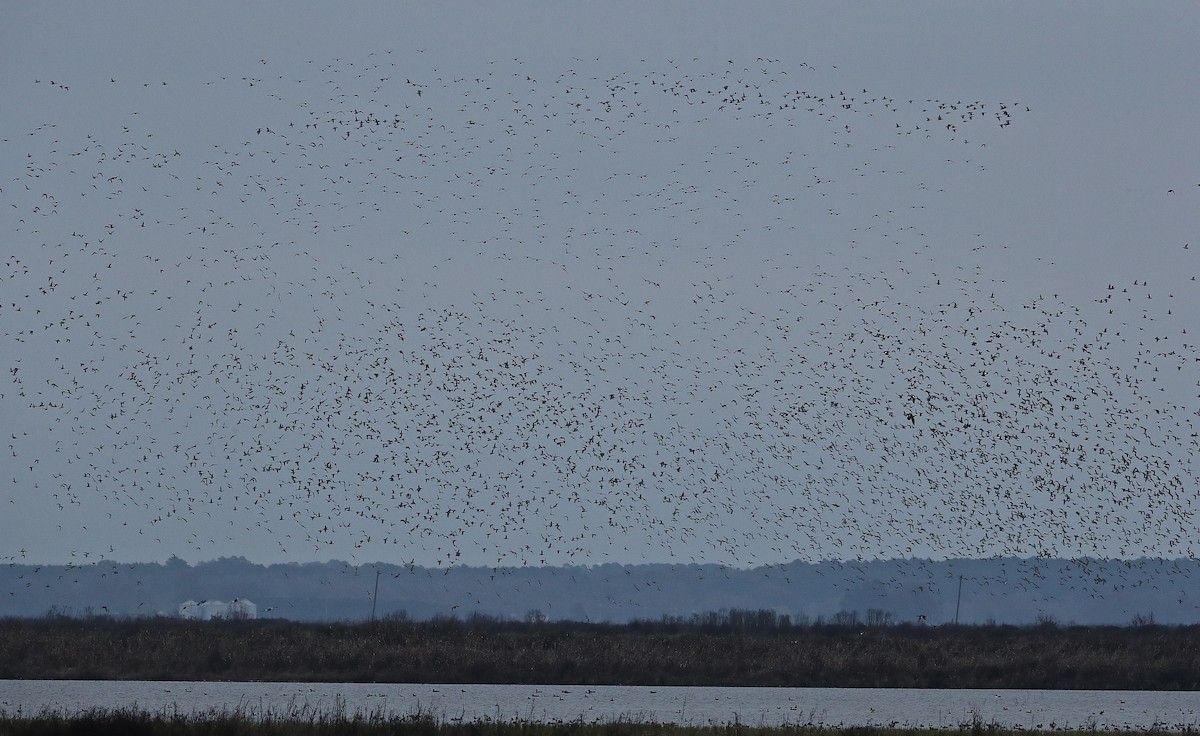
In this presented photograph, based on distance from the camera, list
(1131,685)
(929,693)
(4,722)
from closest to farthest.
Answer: (4,722)
(929,693)
(1131,685)

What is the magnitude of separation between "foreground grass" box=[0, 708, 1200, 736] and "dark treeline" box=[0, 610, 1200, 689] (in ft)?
117

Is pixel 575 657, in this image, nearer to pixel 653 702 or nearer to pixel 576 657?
pixel 576 657

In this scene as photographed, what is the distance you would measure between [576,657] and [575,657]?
0.26 ft

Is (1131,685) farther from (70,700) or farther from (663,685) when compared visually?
(70,700)

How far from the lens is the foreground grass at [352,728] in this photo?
1314 inches

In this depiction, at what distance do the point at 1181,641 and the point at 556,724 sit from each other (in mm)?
52638

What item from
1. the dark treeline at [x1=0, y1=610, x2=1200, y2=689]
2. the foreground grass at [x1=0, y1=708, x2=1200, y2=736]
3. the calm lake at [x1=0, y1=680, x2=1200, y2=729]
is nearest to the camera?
the foreground grass at [x1=0, y1=708, x2=1200, y2=736]

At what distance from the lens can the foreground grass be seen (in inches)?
1314

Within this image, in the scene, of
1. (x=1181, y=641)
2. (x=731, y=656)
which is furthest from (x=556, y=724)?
(x=1181, y=641)

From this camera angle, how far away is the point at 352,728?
3450 cm

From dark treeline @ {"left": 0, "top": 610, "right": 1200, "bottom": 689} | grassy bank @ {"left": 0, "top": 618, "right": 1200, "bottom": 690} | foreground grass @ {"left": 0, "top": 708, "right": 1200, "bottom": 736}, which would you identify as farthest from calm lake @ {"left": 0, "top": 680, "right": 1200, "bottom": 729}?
foreground grass @ {"left": 0, "top": 708, "right": 1200, "bottom": 736}

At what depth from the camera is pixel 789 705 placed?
5575cm

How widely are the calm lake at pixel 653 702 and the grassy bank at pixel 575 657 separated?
7.42 ft

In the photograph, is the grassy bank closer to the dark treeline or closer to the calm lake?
the dark treeline
